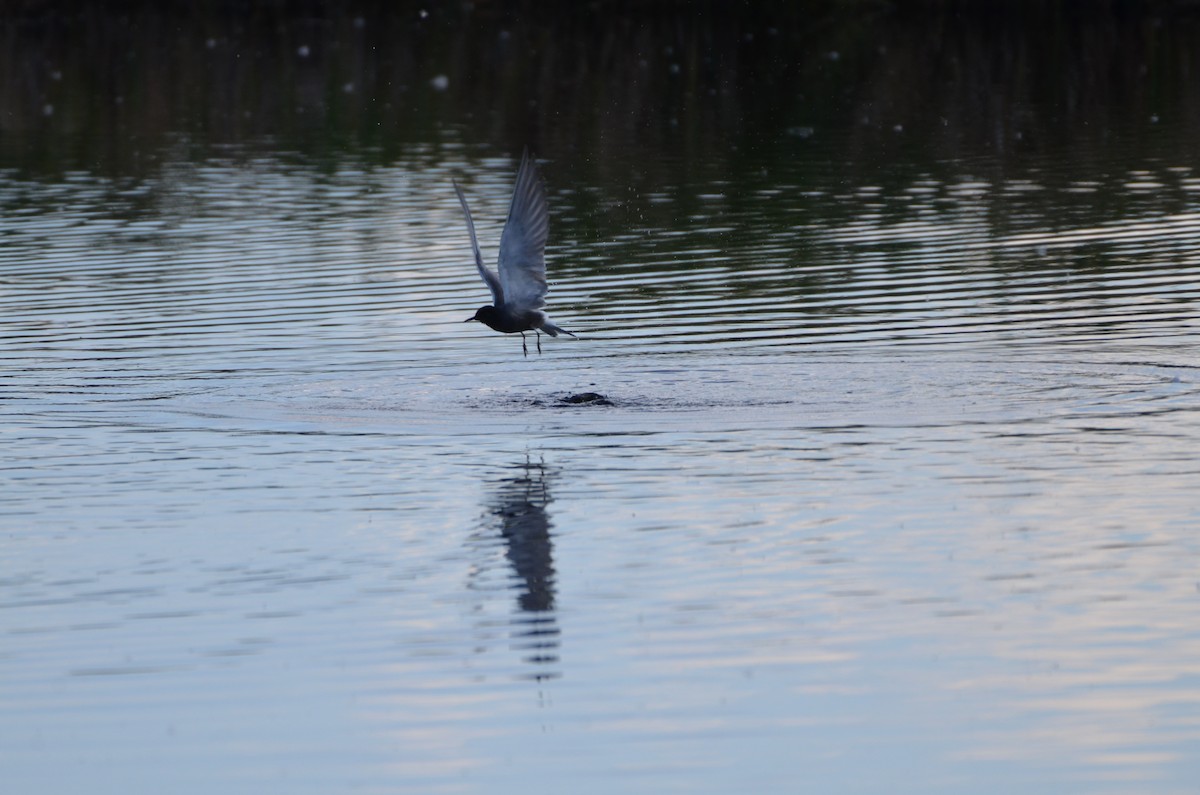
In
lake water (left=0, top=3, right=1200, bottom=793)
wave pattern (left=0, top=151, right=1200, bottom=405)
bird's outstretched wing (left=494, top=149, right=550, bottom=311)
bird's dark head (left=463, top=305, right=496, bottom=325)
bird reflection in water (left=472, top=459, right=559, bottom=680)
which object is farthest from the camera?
wave pattern (left=0, top=151, right=1200, bottom=405)

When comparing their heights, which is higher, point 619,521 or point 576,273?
point 576,273

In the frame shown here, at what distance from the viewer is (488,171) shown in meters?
35.5

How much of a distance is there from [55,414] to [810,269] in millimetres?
9672

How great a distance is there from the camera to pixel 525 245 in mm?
16562

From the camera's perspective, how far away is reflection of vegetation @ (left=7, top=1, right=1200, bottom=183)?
133 feet

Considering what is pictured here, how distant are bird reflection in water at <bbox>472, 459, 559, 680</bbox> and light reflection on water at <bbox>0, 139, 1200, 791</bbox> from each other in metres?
0.03

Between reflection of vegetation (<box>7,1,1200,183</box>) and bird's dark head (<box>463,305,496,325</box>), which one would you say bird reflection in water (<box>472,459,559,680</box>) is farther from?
reflection of vegetation (<box>7,1,1200,183</box>)

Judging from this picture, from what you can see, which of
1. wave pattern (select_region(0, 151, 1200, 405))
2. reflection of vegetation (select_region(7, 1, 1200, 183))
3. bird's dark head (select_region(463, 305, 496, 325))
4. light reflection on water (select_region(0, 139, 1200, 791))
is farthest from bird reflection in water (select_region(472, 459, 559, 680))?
reflection of vegetation (select_region(7, 1, 1200, 183))

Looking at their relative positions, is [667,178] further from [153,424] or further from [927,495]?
[927,495]

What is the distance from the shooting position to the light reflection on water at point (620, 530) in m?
9.11

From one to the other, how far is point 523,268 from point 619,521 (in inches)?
169

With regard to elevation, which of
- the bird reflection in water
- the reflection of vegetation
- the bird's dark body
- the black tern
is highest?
the reflection of vegetation

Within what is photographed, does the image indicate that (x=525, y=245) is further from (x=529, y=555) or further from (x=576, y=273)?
(x=576, y=273)

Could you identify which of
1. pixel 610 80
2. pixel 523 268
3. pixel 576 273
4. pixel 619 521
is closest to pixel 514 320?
pixel 523 268
